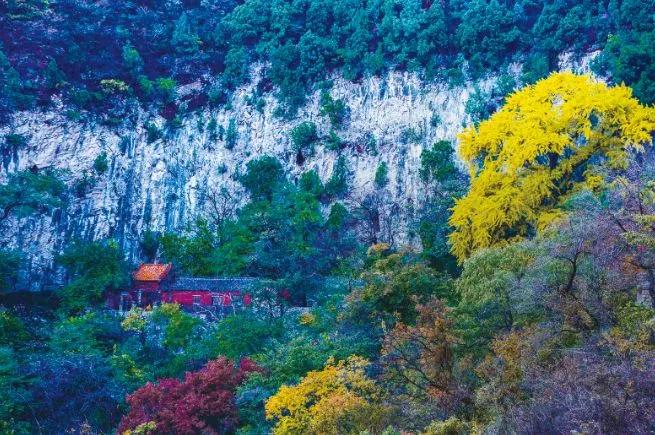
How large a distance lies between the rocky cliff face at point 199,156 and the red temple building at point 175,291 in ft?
14.4

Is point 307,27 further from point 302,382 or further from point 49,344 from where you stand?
point 302,382

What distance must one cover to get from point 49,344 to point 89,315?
2647 mm

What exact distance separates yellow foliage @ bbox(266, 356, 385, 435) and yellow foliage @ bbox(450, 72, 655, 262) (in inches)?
286

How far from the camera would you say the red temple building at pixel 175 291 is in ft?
87.5

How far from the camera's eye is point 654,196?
34.3 ft

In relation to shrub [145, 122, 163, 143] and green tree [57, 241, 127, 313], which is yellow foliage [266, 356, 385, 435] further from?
shrub [145, 122, 163, 143]

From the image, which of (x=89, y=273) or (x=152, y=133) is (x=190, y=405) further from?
(x=152, y=133)

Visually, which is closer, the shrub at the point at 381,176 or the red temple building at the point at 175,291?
the red temple building at the point at 175,291

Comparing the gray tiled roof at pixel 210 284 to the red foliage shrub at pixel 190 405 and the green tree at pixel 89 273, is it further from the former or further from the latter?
the red foliage shrub at pixel 190 405

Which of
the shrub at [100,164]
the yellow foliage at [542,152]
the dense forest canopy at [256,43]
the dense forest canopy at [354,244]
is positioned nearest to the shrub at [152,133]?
the dense forest canopy at [354,244]

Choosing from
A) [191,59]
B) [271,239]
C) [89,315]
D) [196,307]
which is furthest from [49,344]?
[191,59]

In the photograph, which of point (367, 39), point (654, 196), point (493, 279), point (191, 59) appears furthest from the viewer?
point (191, 59)

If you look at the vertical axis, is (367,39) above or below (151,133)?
above

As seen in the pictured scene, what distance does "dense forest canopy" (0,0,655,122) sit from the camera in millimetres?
30766
